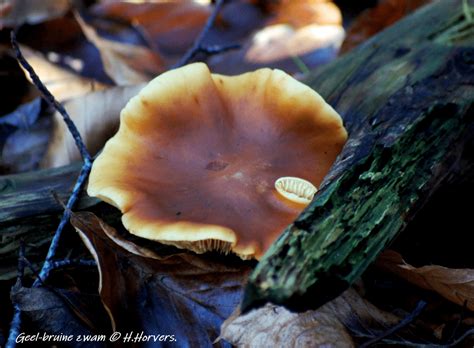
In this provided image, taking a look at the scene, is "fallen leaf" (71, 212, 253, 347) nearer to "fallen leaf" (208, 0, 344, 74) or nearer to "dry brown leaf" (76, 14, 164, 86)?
"dry brown leaf" (76, 14, 164, 86)

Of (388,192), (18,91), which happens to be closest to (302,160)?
(388,192)

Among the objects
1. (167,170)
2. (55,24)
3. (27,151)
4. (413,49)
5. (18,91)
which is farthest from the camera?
(55,24)

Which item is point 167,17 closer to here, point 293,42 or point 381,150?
point 293,42

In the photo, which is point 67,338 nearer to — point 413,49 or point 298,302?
point 298,302

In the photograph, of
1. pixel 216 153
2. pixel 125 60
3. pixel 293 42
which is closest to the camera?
pixel 216 153

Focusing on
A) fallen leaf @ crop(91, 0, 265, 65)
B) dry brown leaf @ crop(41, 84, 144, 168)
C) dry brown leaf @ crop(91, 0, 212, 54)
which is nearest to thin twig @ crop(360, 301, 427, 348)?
dry brown leaf @ crop(41, 84, 144, 168)

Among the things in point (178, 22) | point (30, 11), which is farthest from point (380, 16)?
point (30, 11)

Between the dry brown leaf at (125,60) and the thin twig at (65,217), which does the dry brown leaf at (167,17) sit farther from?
the thin twig at (65,217)
